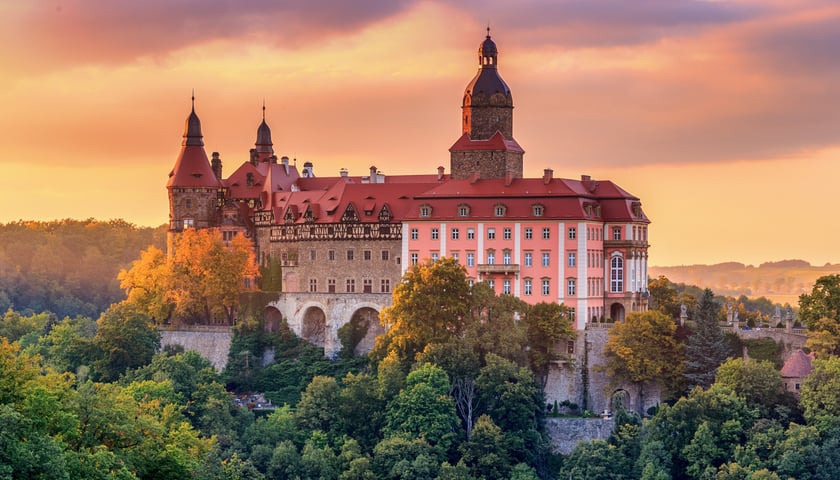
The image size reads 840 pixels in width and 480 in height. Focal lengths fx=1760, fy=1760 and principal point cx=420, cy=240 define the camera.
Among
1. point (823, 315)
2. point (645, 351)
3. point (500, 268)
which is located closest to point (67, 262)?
point (500, 268)

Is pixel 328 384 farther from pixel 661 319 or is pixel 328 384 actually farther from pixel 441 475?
pixel 661 319

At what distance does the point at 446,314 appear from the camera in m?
85.1

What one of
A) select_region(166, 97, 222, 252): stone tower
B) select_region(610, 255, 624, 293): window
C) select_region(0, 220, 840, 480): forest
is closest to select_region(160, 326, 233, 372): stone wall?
select_region(0, 220, 840, 480): forest

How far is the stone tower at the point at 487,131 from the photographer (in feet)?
306

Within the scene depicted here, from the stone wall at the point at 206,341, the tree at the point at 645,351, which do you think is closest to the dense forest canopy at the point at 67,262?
the stone wall at the point at 206,341

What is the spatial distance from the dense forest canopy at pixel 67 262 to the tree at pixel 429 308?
202ft

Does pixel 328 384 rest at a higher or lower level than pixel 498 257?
lower

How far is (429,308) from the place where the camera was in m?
84.8

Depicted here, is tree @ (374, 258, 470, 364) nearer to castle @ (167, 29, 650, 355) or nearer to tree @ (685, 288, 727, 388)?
castle @ (167, 29, 650, 355)

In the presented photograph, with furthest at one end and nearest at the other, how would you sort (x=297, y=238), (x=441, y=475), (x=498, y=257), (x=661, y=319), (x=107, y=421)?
(x=297, y=238) → (x=498, y=257) → (x=661, y=319) → (x=441, y=475) → (x=107, y=421)

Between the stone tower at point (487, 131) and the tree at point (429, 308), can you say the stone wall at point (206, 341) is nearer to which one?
the tree at point (429, 308)

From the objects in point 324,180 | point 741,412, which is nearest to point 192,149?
point 324,180

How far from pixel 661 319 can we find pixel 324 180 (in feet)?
86.8

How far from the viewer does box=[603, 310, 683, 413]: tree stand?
3255 inches
